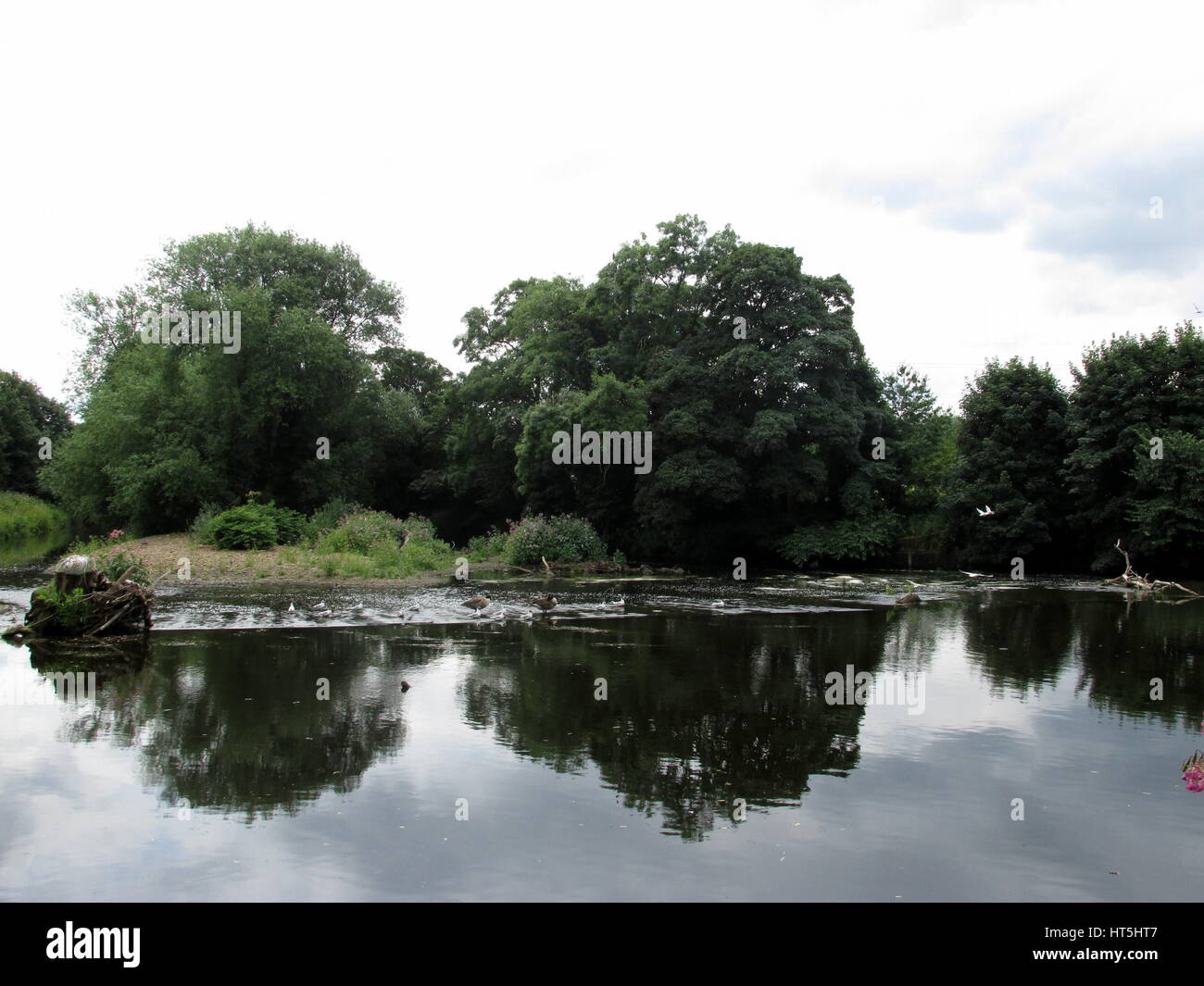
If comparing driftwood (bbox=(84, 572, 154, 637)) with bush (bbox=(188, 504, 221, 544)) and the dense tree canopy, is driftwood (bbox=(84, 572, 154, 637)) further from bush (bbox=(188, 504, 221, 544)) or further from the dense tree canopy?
the dense tree canopy

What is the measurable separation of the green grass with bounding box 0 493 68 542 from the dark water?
42.7 metres

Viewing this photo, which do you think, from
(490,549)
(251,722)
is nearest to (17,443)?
(490,549)

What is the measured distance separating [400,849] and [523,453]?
2927 cm

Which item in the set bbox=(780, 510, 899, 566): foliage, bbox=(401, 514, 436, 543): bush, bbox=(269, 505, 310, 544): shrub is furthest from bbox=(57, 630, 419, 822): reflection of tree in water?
bbox=(780, 510, 899, 566): foliage

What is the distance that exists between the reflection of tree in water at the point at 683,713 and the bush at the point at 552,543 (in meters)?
16.6

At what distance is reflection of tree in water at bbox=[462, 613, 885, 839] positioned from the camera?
7523 millimetres

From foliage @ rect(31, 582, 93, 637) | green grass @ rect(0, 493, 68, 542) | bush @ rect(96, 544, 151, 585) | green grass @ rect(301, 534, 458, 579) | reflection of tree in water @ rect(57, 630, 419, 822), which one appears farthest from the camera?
green grass @ rect(0, 493, 68, 542)

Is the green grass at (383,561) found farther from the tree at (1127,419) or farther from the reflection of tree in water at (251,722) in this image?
the tree at (1127,419)

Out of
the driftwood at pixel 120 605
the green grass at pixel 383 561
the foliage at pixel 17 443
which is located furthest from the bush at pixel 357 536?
the foliage at pixel 17 443

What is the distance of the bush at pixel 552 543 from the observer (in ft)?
108

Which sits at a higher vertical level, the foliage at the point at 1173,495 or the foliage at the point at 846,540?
the foliage at the point at 1173,495

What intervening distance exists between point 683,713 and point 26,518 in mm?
54370

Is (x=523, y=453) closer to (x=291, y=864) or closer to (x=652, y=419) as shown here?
(x=652, y=419)
